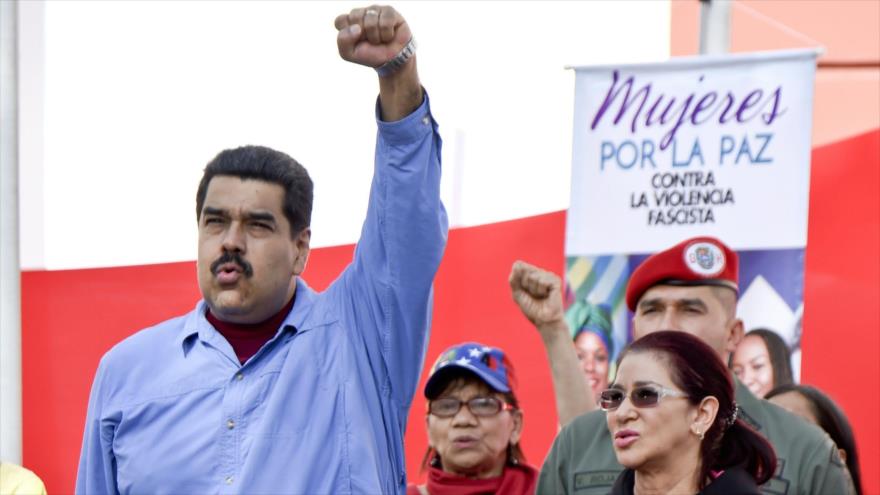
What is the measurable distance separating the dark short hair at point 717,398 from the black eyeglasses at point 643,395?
3 cm

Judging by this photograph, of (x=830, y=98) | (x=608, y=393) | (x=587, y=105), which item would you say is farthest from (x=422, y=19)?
(x=608, y=393)

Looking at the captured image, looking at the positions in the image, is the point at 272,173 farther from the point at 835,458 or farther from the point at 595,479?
the point at 835,458

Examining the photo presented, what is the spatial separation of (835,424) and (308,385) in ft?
7.03

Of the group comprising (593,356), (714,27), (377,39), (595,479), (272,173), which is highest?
(714,27)

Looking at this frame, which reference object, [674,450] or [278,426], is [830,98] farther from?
[278,426]

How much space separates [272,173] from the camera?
2711 mm

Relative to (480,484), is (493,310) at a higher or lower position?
higher

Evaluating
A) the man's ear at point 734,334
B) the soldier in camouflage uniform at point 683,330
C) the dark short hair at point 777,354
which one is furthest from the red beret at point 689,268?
the dark short hair at point 777,354

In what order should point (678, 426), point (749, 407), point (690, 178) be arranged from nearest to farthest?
point (678, 426) < point (749, 407) < point (690, 178)

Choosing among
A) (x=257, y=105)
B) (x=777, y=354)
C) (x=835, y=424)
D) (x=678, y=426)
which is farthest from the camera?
(x=257, y=105)

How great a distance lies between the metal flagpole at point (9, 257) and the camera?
4.80m

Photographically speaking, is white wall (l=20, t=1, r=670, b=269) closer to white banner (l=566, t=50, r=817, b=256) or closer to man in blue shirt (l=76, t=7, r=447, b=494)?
white banner (l=566, t=50, r=817, b=256)

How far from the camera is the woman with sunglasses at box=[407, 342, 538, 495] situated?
3.93m

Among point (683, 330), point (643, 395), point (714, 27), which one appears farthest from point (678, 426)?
point (714, 27)
